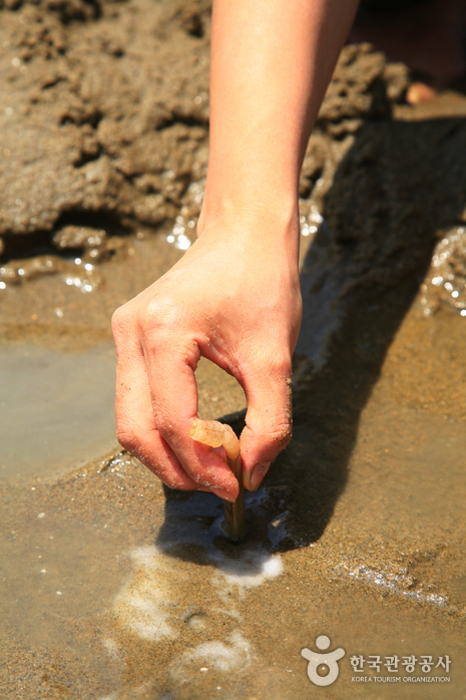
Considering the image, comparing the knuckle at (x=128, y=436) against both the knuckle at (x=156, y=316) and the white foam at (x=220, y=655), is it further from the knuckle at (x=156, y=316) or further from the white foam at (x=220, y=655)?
the white foam at (x=220, y=655)

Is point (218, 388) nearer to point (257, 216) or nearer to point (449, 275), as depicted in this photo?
point (257, 216)

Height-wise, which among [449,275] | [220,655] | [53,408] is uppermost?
[449,275]

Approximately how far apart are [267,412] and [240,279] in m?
0.29

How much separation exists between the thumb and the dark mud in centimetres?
41

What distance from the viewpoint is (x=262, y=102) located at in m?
1.53

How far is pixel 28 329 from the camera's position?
7.52ft

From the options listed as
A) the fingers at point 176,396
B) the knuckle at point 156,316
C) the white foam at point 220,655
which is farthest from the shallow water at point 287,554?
the knuckle at point 156,316

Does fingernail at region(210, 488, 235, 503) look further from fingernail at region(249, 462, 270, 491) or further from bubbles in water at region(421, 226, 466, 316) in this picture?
bubbles in water at region(421, 226, 466, 316)

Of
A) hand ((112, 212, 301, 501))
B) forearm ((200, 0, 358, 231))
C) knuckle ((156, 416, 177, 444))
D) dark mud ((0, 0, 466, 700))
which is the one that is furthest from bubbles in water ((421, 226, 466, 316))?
knuckle ((156, 416, 177, 444))

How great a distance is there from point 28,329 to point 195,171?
3.26 ft

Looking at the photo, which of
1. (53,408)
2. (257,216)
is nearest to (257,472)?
(257,216)

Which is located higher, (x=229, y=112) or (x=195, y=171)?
(x=229, y=112)

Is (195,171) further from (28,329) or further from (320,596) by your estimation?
(320,596)

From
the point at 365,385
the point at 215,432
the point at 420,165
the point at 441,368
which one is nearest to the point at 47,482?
the point at 215,432
